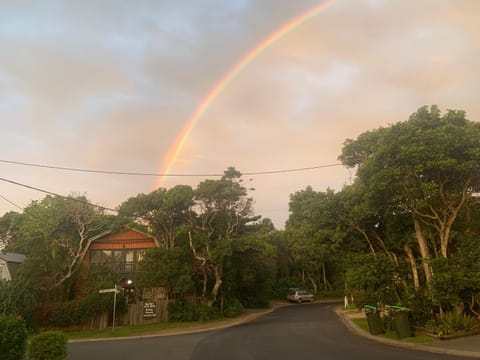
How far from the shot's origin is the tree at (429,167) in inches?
604

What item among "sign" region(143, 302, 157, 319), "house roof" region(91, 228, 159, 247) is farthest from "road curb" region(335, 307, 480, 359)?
"house roof" region(91, 228, 159, 247)

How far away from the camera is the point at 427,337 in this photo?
15.1m

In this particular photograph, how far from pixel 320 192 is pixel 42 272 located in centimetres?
1893

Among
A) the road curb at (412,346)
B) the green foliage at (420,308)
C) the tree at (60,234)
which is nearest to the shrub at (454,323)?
the green foliage at (420,308)

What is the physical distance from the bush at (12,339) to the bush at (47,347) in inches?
11.2

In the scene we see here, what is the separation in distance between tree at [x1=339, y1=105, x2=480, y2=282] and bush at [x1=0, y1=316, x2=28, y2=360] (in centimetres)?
1347

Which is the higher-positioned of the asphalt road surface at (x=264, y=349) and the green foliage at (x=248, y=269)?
the green foliage at (x=248, y=269)

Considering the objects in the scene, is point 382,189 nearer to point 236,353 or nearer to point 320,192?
point 320,192

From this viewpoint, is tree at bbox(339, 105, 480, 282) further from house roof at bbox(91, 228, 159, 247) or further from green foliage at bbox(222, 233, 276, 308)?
house roof at bbox(91, 228, 159, 247)

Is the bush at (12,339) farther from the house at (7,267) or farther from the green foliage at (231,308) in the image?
the house at (7,267)

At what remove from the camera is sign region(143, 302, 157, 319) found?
27.4m

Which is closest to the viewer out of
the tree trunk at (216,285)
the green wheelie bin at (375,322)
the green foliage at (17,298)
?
the green wheelie bin at (375,322)

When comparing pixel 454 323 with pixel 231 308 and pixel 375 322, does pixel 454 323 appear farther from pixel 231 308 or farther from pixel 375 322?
pixel 231 308

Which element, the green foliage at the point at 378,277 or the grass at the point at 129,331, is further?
the grass at the point at 129,331
